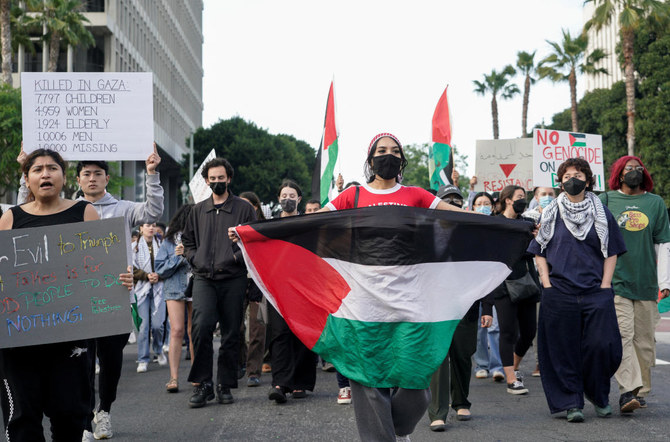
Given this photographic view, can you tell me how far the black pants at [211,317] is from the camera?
789cm

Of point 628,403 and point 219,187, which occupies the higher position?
point 219,187

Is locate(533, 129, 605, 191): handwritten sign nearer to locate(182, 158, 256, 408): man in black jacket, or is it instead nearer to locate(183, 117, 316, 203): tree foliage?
locate(182, 158, 256, 408): man in black jacket

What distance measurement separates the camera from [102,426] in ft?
21.5

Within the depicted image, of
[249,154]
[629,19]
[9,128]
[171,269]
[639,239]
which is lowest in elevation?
[171,269]

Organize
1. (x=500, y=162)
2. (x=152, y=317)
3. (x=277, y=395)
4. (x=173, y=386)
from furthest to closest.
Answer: (x=500, y=162)
(x=152, y=317)
(x=173, y=386)
(x=277, y=395)

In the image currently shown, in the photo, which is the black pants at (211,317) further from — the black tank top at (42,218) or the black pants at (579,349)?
the black tank top at (42,218)

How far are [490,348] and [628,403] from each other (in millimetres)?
2771

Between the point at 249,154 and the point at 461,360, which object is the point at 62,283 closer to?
the point at 461,360

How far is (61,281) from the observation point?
4.86m

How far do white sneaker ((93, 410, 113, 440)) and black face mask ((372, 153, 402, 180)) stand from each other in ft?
9.87

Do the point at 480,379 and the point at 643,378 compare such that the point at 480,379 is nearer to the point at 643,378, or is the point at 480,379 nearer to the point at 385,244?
the point at 643,378

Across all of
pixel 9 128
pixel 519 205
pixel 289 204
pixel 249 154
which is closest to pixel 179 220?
pixel 289 204

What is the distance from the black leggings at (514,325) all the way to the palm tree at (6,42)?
24693mm

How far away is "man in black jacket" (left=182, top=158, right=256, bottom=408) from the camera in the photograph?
7867 mm
